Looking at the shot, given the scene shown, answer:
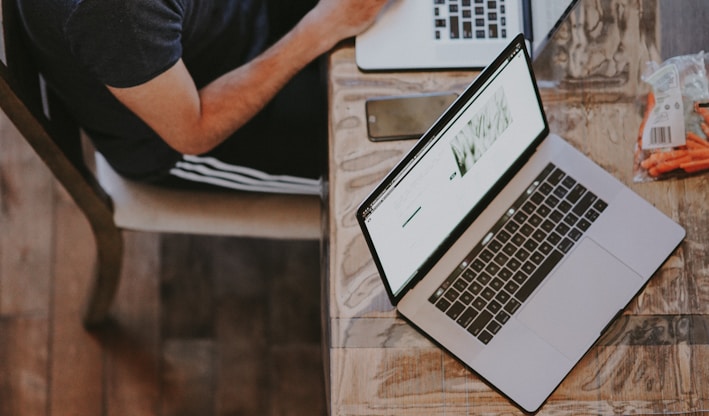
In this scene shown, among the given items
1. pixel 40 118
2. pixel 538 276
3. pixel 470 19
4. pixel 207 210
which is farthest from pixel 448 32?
pixel 40 118

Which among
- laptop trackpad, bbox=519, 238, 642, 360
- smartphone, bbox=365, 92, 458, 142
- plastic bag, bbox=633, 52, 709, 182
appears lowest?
laptop trackpad, bbox=519, 238, 642, 360

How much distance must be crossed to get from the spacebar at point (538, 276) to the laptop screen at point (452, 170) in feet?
0.41

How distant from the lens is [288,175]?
1.39 metres

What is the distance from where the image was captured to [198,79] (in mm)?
1305

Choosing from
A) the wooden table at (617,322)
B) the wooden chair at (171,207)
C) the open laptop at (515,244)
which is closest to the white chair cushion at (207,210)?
the wooden chair at (171,207)

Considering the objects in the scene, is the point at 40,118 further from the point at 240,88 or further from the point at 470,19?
the point at 470,19

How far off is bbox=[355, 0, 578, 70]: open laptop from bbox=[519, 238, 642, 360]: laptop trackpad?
0.33 metres

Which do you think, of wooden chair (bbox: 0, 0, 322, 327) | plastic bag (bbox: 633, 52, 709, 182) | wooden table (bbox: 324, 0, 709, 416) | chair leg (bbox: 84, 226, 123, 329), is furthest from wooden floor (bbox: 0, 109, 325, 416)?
plastic bag (bbox: 633, 52, 709, 182)

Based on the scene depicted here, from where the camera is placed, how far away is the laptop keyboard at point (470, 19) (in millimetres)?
1195

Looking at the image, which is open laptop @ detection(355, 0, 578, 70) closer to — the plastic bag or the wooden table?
the wooden table

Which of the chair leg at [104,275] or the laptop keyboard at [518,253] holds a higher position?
the laptop keyboard at [518,253]

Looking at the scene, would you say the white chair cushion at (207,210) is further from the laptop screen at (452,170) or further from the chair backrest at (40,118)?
the laptop screen at (452,170)

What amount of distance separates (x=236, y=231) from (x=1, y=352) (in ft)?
2.56

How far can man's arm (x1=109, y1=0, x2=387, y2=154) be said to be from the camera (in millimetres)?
1148
